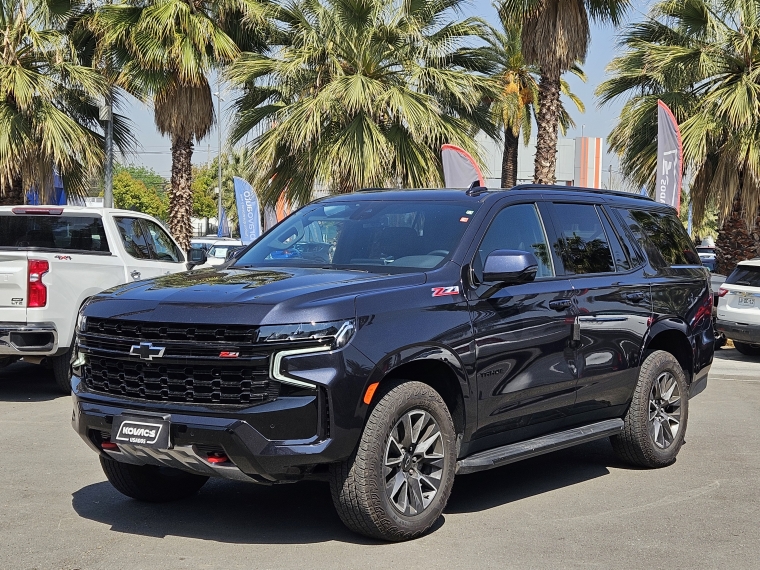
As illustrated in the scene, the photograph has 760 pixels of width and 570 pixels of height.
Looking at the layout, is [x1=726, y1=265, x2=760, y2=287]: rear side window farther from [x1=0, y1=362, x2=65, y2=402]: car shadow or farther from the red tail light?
the red tail light

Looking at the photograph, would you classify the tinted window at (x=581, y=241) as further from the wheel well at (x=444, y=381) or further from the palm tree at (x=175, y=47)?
the palm tree at (x=175, y=47)

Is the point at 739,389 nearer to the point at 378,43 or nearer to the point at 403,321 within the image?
the point at 403,321

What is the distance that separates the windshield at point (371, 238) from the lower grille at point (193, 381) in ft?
4.14

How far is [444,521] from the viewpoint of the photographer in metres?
5.98

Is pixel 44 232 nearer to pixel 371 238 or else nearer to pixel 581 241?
pixel 371 238

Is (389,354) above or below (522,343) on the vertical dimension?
above

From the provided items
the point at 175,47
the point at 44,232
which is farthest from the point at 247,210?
the point at 44,232

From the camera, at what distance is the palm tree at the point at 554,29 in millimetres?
20250

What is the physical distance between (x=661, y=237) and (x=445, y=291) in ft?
9.70

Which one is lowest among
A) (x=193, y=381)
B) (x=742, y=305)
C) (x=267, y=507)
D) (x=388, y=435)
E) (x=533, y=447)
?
(x=742, y=305)

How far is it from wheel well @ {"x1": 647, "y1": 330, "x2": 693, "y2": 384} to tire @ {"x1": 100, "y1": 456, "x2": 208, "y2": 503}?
11.7ft

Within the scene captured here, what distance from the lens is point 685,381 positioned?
7.84 metres

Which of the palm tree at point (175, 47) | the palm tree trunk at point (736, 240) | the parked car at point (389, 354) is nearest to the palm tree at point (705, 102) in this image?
the palm tree trunk at point (736, 240)

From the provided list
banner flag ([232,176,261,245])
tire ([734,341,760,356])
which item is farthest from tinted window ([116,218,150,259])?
banner flag ([232,176,261,245])
